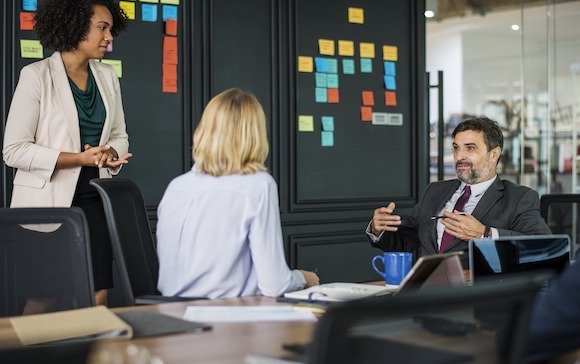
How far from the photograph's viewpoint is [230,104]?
8.14 ft

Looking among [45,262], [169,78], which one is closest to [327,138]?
[169,78]

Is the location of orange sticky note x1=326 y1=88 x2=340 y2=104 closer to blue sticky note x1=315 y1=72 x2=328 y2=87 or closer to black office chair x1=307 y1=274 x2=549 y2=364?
blue sticky note x1=315 y1=72 x2=328 y2=87

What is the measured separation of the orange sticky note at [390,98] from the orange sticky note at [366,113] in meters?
0.16

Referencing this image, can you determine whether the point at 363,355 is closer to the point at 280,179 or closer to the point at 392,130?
the point at 280,179

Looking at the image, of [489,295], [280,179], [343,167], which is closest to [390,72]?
[343,167]

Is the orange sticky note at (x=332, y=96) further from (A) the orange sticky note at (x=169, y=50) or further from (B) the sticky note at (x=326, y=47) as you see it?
(A) the orange sticky note at (x=169, y=50)

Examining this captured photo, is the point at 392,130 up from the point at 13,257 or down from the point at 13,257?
up

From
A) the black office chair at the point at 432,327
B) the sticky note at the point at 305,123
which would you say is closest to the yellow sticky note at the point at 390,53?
the sticky note at the point at 305,123

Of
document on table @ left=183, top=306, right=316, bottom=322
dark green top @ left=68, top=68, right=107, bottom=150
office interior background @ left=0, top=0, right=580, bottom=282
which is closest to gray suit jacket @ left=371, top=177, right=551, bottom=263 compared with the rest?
dark green top @ left=68, top=68, right=107, bottom=150

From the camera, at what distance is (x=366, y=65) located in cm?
594

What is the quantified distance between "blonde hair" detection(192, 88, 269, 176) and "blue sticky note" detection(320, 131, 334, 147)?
3236mm

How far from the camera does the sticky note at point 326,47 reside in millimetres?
5703

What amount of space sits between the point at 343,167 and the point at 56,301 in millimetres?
3644

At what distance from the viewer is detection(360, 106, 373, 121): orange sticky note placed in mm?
5918
